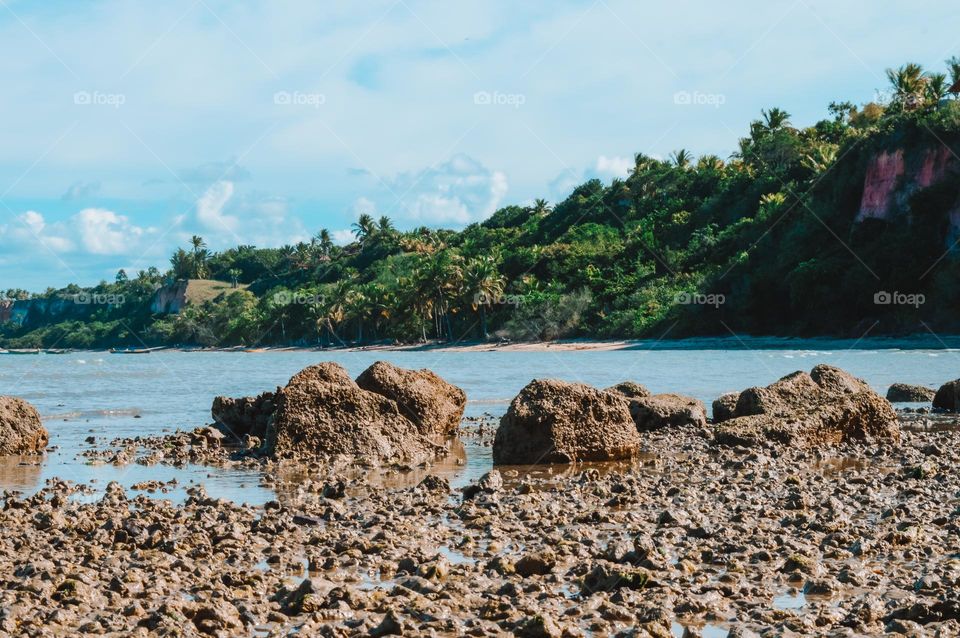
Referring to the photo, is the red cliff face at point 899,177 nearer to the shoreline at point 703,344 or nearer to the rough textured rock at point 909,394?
the shoreline at point 703,344

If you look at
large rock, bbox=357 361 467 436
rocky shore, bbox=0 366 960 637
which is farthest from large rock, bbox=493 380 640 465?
large rock, bbox=357 361 467 436

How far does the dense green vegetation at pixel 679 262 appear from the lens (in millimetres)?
66750

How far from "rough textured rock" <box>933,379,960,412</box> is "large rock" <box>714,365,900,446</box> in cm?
566

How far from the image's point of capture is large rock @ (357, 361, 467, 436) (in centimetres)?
1633

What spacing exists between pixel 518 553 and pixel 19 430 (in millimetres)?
11212

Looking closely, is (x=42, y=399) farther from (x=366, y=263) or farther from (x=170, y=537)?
(x=366, y=263)
